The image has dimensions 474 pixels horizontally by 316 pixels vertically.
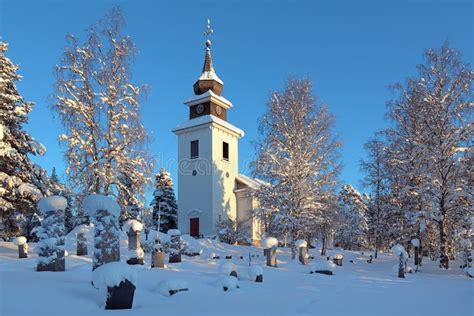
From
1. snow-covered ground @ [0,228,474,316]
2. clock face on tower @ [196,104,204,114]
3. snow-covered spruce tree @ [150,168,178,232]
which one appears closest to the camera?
snow-covered ground @ [0,228,474,316]

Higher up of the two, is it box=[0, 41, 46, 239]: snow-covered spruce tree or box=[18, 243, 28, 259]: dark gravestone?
box=[0, 41, 46, 239]: snow-covered spruce tree

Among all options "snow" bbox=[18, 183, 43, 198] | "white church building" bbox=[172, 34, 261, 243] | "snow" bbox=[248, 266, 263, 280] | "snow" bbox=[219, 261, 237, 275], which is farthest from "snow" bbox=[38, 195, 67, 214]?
"white church building" bbox=[172, 34, 261, 243]

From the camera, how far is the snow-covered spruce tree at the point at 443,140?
62.0ft

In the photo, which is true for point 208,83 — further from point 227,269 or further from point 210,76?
point 227,269

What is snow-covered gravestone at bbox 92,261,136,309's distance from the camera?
21.2 feet

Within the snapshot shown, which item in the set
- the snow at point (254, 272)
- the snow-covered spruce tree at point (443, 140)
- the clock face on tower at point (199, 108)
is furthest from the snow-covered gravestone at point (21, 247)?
the clock face on tower at point (199, 108)

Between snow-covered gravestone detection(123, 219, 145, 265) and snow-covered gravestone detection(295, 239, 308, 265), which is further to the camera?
snow-covered gravestone detection(295, 239, 308, 265)

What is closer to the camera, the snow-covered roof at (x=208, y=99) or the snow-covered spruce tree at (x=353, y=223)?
the snow-covered roof at (x=208, y=99)

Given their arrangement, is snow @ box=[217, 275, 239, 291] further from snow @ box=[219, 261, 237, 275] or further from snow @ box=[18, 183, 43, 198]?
snow @ box=[18, 183, 43, 198]

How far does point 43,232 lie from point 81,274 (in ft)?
6.19

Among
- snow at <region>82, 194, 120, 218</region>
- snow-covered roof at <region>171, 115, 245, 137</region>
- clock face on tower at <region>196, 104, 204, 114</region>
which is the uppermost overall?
clock face on tower at <region>196, 104, 204, 114</region>

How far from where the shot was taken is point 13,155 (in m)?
17.8

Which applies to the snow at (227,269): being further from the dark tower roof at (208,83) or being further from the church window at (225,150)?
the dark tower roof at (208,83)

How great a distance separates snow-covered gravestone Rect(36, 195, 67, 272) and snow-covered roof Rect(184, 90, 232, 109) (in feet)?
88.2
